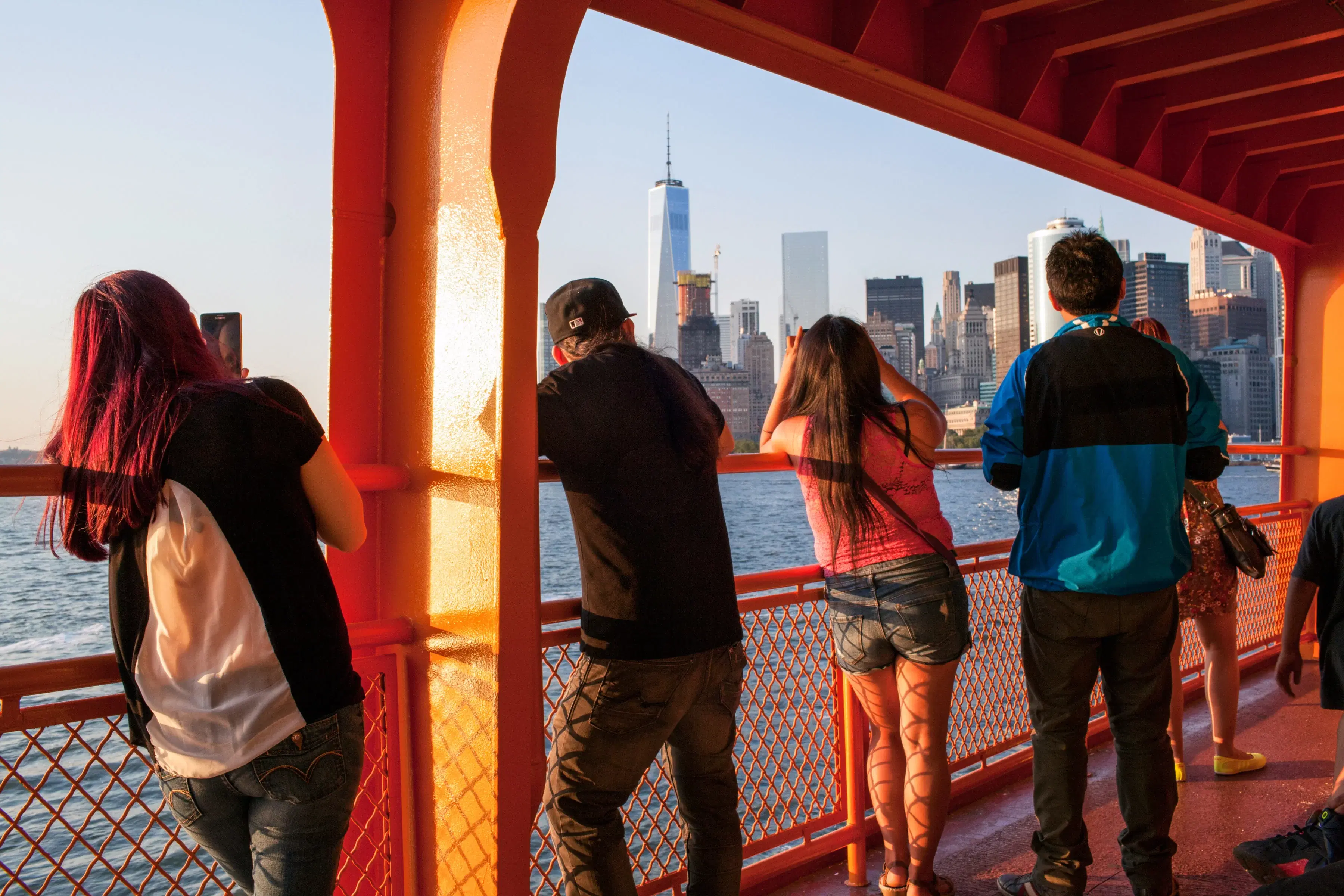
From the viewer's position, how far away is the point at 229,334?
1756 millimetres

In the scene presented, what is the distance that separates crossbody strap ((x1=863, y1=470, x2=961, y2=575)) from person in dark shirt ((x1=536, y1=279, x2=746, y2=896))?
66 cm

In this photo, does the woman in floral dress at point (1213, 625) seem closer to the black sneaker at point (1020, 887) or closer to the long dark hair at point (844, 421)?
the black sneaker at point (1020, 887)

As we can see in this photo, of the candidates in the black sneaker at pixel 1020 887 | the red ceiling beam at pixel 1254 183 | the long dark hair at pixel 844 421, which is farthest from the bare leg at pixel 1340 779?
the red ceiling beam at pixel 1254 183

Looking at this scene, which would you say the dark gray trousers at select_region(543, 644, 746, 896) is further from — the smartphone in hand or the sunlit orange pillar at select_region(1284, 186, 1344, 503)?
the sunlit orange pillar at select_region(1284, 186, 1344, 503)

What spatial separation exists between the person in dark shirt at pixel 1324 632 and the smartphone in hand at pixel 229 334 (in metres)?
2.49

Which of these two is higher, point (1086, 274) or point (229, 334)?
point (1086, 274)

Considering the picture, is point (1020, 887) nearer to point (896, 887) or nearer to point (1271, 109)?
point (896, 887)

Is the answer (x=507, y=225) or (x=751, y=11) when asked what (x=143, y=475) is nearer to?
(x=507, y=225)

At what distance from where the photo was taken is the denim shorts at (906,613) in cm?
256

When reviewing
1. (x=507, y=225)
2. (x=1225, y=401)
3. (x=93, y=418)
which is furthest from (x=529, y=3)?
(x=1225, y=401)

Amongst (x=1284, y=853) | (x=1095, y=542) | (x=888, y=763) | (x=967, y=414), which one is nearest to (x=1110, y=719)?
(x=1095, y=542)

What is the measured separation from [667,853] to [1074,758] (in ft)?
3.70

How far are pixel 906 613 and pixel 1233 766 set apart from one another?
2262mm

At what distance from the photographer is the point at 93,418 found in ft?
5.00
